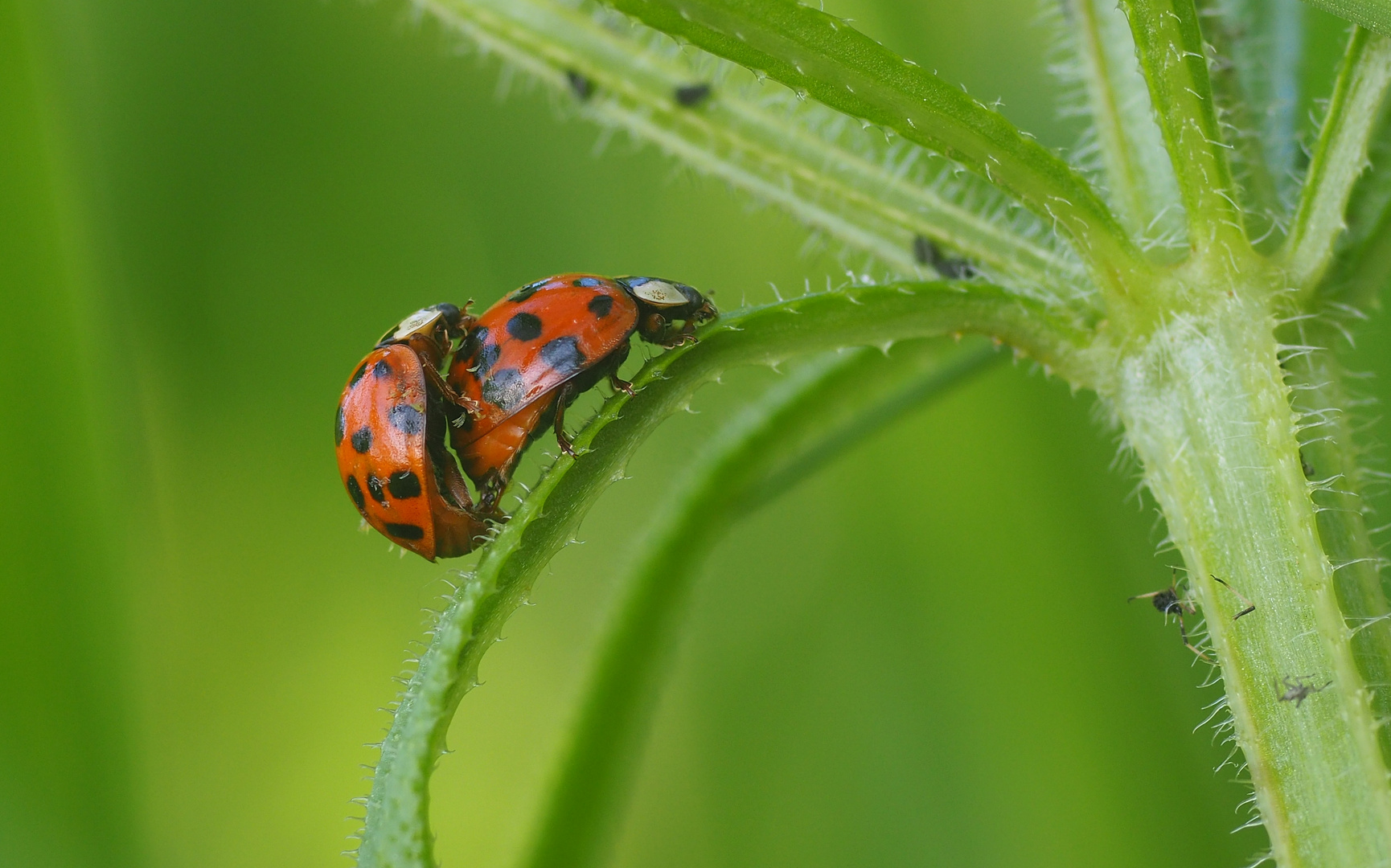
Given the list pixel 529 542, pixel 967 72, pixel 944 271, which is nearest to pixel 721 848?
pixel 944 271

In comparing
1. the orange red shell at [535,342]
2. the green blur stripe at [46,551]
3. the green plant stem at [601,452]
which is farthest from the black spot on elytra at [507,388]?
the green blur stripe at [46,551]

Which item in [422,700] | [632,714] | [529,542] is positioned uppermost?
[529,542]

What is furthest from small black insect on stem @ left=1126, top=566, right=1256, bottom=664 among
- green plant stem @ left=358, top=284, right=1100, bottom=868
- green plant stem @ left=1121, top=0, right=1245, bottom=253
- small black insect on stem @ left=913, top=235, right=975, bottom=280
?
small black insect on stem @ left=913, top=235, right=975, bottom=280

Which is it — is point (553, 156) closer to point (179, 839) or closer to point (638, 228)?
point (638, 228)

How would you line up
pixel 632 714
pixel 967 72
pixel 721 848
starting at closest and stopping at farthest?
pixel 632 714 < pixel 721 848 < pixel 967 72

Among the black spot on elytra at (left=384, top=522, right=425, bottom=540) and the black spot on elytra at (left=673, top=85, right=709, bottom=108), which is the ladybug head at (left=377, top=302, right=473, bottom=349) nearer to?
the black spot on elytra at (left=384, top=522, right=425, bottom=540)

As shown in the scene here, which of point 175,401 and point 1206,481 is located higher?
point 175,401
